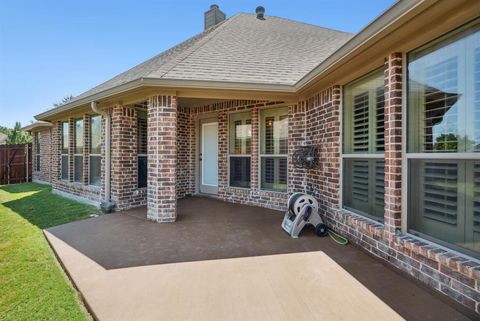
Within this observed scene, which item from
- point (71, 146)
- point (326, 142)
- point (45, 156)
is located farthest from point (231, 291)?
point (45, 156)

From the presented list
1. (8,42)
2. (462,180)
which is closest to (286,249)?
(462,180)

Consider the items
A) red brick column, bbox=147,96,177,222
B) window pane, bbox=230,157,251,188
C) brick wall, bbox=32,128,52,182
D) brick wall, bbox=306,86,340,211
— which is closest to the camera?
brick wall, bbox=306,86,340,211

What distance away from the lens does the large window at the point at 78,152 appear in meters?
7.33

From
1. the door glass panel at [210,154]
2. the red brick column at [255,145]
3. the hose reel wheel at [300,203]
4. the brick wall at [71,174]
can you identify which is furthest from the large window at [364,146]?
the brick wall at [71,174]

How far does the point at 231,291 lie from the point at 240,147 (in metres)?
4.24

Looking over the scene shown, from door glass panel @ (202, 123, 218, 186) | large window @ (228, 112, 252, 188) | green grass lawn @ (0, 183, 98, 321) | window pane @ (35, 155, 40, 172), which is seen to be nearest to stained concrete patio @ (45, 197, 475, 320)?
green grass lawn @ (0, 183, 98, 321)

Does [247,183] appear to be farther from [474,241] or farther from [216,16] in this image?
[216,16]

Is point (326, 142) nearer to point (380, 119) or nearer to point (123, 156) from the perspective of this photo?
point (380, 119)

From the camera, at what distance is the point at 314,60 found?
5777 millimetres

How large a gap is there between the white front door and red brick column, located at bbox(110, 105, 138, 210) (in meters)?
1.86

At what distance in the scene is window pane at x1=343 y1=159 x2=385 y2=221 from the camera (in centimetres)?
324

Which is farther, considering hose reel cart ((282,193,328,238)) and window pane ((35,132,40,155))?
window pane ((35,132,40,155))

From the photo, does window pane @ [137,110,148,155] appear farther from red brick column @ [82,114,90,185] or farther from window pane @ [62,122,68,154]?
window pane @ [62,122,68,154]

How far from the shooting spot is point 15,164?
13555 mm
